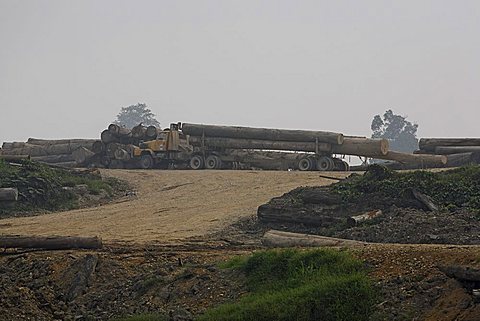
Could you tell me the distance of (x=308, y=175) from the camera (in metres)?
29.9

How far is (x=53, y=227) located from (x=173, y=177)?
37.3ft

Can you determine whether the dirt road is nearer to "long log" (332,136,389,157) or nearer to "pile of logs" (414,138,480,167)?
"long log" (332,136,389,157)

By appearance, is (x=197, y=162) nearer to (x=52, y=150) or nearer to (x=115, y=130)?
(x=115, y=130)

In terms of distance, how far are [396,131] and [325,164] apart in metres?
62.3

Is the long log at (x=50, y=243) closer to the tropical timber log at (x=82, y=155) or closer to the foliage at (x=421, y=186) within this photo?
the foliage at (x=421, y=186)

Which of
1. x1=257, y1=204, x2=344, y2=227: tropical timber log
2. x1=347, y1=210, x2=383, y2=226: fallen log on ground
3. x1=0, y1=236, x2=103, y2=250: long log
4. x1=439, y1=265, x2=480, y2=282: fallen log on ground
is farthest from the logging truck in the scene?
Answer: x1=439, y1=265, x2=480, y2=282: fallen log on ground

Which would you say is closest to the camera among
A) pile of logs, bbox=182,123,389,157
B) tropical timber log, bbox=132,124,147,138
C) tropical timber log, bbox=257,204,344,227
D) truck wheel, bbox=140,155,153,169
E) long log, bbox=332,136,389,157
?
tropical timber log, bbox=257,204,344,227

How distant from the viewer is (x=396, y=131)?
311ft

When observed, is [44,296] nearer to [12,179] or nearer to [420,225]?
[420,225]

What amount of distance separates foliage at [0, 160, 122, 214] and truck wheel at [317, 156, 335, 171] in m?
8.50

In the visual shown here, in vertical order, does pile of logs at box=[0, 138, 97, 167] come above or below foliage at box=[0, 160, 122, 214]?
above

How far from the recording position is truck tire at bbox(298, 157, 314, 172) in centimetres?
3403

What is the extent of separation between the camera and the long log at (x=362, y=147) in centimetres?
3344

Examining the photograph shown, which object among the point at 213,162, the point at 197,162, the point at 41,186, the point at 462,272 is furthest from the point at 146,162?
the point at 462,272
